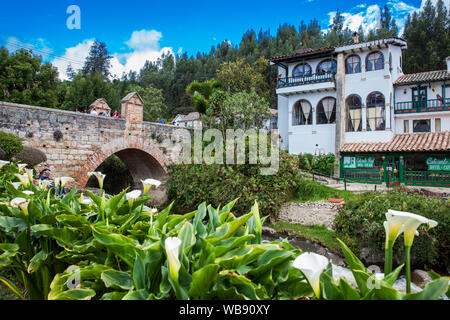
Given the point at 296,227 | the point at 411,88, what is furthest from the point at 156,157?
the point at 411,88

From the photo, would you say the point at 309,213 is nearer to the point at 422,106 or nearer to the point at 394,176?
the point at 394,176

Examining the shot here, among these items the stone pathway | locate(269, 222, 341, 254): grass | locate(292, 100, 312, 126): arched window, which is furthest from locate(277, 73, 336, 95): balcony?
locate(269, 222, 341, 254): grass

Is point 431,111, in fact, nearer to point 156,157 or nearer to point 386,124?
point 386,124

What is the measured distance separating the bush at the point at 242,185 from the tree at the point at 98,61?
3384cm

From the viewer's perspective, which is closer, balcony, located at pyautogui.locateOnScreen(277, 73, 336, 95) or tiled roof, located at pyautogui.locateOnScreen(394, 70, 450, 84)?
tiled roof, located at pyautogui.locateOnScreen(394, 70, 450, 84)

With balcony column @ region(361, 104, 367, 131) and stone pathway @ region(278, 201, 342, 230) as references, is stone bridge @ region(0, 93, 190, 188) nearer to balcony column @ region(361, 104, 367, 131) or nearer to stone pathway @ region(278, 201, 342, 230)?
stone pathway @ region(278, 201, 342, 230)

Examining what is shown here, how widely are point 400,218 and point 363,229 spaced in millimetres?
7090

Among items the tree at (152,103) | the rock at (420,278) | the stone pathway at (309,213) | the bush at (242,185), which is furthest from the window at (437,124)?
the tree at (152,103)

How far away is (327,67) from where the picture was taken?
20.7 meters

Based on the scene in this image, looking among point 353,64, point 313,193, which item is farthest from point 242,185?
point 353,64

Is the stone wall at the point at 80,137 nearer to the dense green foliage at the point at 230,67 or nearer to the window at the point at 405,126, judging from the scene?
the dense green foliage at the point at 230,67

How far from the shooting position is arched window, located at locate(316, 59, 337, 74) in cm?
2014

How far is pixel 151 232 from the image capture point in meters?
2.11

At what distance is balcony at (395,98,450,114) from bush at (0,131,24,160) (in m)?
21.7
